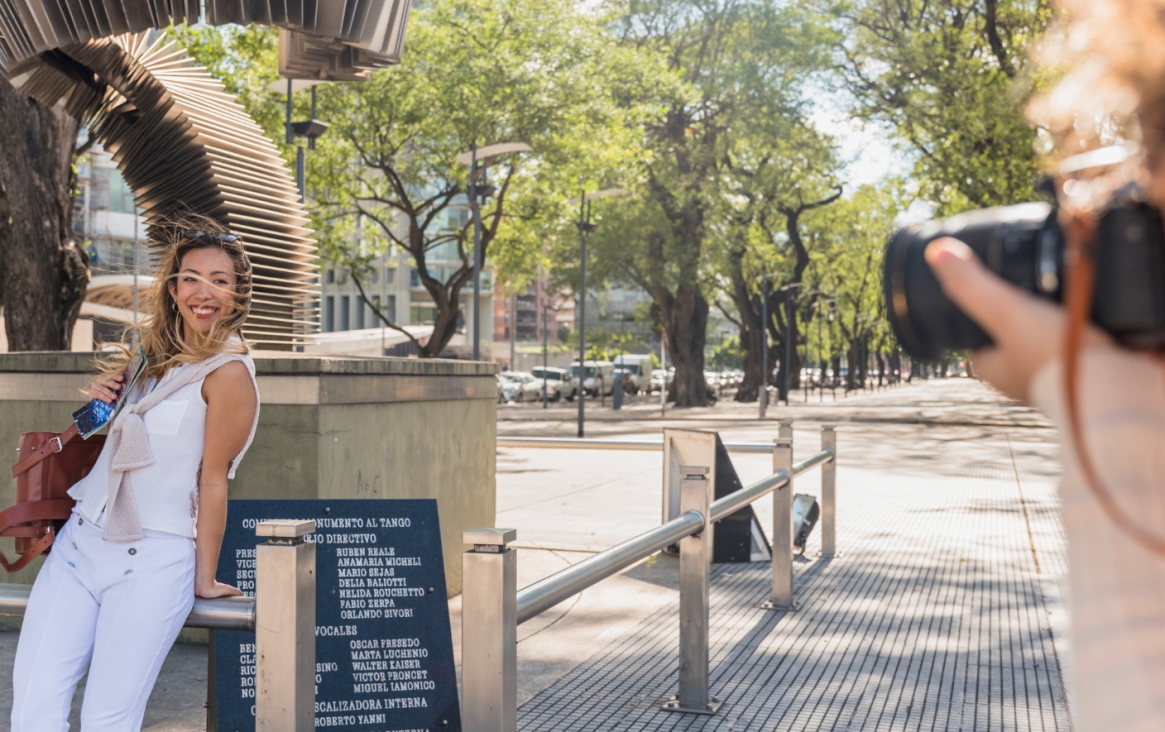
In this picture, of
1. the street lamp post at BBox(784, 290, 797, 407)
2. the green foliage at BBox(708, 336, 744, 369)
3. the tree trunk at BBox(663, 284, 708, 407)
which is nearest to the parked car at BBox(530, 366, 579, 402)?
the street lamp post at BBox(784, 290, 797, 407)

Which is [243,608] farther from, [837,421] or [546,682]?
[837,421]

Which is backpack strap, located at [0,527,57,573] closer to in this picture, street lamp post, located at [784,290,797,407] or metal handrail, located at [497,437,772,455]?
metal handrail, located at [497,437,772,455]

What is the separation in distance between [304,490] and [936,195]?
26.9 meters

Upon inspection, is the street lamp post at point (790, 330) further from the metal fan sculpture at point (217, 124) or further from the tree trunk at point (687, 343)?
the metal fan sculpture at point (217, 124)

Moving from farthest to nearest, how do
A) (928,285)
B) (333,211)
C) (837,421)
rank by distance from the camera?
(837,421), (333,211), (928,285)

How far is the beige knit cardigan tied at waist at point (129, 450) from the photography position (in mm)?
2670

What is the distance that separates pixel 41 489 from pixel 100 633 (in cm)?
40

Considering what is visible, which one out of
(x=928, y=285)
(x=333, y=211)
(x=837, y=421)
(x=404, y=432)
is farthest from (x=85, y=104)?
(x=837, y=421)

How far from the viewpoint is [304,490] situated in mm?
5582

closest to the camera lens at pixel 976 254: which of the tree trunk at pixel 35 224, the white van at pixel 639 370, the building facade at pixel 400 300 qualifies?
the tree trunk at pixel 35 224

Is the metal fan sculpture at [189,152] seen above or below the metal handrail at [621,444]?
above

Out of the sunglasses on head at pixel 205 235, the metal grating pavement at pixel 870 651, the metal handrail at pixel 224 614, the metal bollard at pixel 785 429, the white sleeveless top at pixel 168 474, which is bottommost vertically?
the metal grating pavement at pixel 870 651

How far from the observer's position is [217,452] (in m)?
2.81

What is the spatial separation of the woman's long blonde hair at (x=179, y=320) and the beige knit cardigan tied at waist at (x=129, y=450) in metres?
0.06
